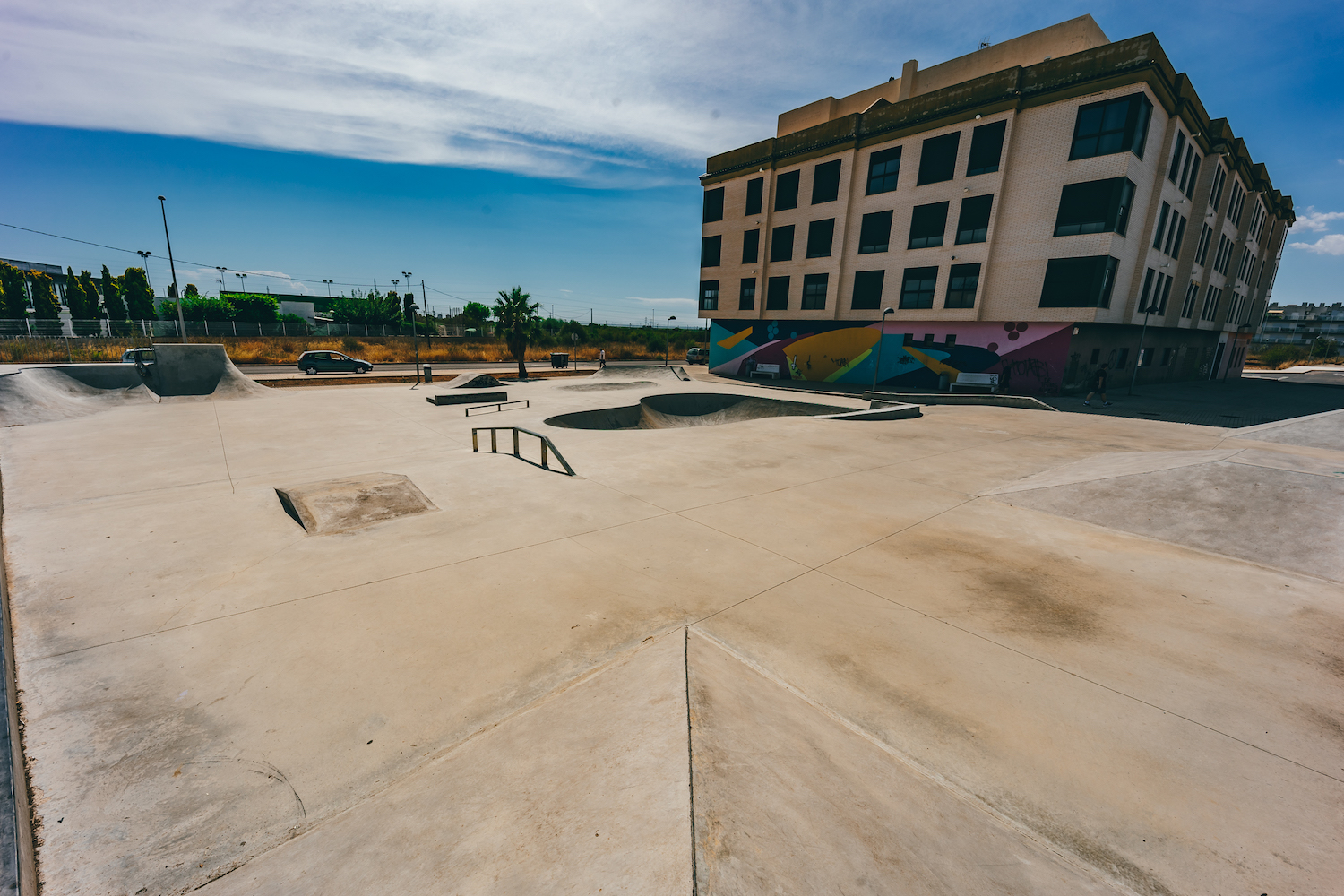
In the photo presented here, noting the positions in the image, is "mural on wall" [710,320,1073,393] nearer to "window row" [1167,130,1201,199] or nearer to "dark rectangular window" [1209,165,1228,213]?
"window row" [1167,130,1201,199]

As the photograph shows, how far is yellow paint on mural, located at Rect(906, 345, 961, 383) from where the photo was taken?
90.5 ft

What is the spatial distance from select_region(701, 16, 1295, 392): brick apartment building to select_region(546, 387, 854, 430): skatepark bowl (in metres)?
11.7

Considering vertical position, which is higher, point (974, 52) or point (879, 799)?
point (974, 52)

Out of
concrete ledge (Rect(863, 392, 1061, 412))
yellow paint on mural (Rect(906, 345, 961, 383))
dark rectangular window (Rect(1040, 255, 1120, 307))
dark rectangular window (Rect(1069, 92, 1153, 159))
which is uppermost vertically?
dark rectangular window (Rect(1069, 92, 1153, 159))

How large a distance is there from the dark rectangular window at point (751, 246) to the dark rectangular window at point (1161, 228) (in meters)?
21.4

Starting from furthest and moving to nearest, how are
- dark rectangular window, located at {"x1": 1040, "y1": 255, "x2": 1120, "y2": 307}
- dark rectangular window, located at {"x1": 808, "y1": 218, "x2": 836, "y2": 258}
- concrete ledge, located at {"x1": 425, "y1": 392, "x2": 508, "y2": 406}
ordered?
dark rectangular window, located at {"x1": 808, "y1": 218, "x2": 836, "y2": 258} → dark rectangular window, located at {"x1": 1040, "y1": 255, "x2": 1120, "y2": 307} → concrete ledge, located at {"x1": 425, "y1": 392, "x2": 508, "y2": 406}

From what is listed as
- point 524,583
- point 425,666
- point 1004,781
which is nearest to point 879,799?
point 1004,781

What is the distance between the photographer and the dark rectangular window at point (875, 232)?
95.9 ft

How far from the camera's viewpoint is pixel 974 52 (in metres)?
28.6

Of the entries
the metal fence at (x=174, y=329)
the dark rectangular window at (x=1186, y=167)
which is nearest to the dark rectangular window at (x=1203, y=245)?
the dark rectangular window at (x=1186, y=167)

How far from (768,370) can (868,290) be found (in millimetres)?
8678

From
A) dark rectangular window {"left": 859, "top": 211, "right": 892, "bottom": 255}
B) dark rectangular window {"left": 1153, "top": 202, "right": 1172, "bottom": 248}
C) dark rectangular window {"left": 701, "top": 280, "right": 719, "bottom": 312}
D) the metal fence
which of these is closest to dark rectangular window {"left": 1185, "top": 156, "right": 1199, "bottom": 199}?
dark rectangular window {"left": 1153, "top": 202, "right": 1172, "bottom": 248}

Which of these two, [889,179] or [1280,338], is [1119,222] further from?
[1280,338]

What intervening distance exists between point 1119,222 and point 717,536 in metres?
27.4
